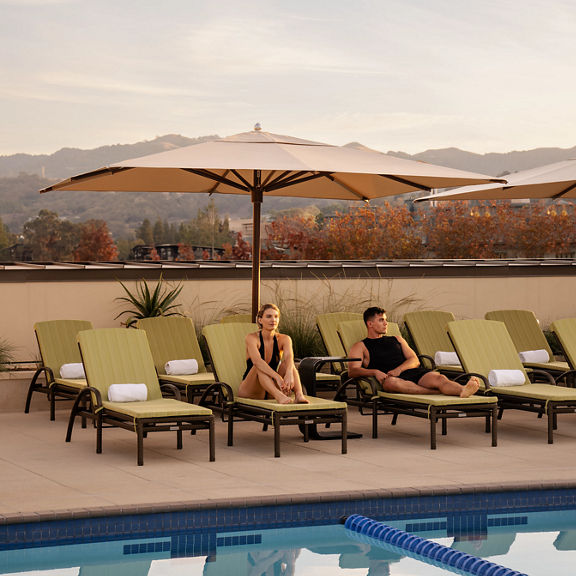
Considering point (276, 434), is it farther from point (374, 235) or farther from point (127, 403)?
point (374, 235)

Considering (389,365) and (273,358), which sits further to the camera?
(389,365)

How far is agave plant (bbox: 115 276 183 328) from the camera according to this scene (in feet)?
38.8

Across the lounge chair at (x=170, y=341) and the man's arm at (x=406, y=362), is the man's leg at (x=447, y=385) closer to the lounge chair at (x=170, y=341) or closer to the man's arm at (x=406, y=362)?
the man's arm at (x=406, y=362)

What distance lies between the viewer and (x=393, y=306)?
523 inches

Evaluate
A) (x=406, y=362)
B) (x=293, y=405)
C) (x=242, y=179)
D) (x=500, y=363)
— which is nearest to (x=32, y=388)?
(x=242, y=179)

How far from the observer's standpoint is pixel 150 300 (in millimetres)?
11859

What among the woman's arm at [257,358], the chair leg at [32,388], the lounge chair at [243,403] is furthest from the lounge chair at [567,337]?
the chair leg at [32,388]

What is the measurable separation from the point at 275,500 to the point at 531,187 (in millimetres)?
5978

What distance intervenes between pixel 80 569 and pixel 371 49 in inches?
1523

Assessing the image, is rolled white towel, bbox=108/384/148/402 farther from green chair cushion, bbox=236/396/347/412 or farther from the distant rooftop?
the distant rooftop

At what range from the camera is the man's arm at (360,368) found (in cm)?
900

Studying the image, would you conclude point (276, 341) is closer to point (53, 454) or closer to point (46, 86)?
point (53, 454)

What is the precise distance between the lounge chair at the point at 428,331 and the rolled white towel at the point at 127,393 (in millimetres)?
3376

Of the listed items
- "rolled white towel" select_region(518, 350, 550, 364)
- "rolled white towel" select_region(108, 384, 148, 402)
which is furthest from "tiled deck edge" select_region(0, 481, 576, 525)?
"rolled white towel" select_region(518, 350, 550, 364)
